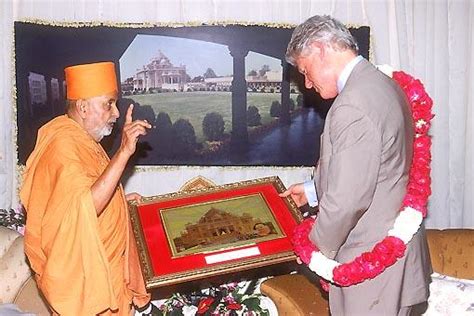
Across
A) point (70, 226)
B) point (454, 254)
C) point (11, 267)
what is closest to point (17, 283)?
point (11, 267)

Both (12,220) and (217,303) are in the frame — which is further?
(12,220)

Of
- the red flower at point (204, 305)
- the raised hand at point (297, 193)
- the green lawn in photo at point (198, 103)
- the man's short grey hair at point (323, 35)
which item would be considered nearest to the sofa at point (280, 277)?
the red flower at point (204, 305)

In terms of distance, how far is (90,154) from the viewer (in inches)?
130

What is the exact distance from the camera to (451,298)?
4055 mm

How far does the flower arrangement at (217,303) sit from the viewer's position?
4.23 meters

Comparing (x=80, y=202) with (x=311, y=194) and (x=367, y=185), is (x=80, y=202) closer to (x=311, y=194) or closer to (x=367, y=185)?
(x=311, y=194)

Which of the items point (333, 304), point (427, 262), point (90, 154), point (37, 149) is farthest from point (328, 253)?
point (37, 149)

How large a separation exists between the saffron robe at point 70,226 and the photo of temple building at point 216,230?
1.14 feet

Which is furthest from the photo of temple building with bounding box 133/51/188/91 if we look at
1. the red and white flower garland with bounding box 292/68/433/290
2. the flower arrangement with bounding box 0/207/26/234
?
the red and white flower garland with bounding box 292/68/433/290

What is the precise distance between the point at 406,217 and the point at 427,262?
344 mm

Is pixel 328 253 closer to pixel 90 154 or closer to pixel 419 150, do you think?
pixel 419 150

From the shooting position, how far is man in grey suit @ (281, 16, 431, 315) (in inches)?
108

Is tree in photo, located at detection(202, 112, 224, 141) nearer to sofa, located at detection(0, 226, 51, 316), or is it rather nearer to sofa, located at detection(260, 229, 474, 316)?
sofa, located at detection(260, 229, 474, 316)

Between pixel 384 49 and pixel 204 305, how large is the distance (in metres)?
2.25
